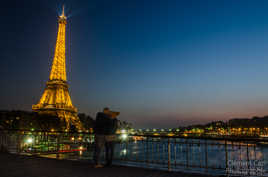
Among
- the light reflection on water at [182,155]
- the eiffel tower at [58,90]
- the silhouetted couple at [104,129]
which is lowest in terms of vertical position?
the light reflection on water at [182,155]

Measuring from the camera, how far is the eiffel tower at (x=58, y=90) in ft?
207

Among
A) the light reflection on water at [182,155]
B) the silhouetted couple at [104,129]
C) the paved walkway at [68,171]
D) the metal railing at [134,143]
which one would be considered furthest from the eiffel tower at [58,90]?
the silhouetted couple at [104,129]

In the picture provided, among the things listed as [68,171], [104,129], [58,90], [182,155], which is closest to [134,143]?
[104,129]

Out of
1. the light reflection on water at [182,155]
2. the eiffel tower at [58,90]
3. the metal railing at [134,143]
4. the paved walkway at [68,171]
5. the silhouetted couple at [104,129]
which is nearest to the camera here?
the paved walkway at [68,171]

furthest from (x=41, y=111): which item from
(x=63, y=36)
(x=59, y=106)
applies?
(x=63, y=36)

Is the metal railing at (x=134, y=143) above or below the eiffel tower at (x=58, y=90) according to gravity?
below

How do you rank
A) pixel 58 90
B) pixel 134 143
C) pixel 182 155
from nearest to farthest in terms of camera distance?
pixel 134 143 < pixel 182 155 < pixel 58 90

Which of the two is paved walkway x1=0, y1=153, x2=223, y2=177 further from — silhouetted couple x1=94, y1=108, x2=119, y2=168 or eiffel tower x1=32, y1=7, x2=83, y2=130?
eiffel tower x1=32, y1=7, x2=83, y2=130

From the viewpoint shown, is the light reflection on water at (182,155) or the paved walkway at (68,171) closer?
the paved walkway at (68,171)

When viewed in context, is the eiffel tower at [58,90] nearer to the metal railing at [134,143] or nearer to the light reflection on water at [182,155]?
the light reflection on water at [182,155]

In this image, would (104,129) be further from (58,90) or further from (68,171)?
(58,90)

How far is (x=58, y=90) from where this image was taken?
6438cm

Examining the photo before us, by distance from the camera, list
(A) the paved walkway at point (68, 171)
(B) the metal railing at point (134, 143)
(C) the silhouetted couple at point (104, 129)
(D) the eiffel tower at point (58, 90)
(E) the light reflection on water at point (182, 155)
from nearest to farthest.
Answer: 1. (A) the paved walkway at point (68, 171)
2. (B) the metal railing at point (134, 143)
3. (C) the silhouetted couple at point (104, 129)
4. (E) the light reflection on water at point (182, 155)
5. (D) the eiffel tower at point (58, 90)

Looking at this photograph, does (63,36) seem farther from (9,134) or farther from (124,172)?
(124,172)
